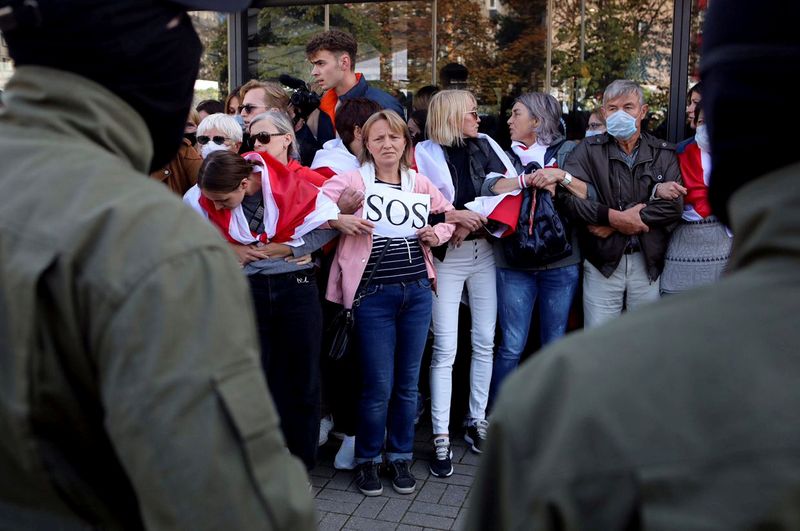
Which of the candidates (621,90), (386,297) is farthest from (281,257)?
(621,90)

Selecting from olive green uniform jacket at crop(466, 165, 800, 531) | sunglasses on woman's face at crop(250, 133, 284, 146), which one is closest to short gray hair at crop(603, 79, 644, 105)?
sunglasses on woman's face at crop(250, 133, 284, 146)

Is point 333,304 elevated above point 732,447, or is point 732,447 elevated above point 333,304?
point 732,447

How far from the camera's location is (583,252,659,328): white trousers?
17.0 ft

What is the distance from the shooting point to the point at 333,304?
4.86 m

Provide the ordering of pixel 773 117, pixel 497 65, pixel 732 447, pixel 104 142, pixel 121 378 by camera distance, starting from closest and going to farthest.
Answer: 1. pixel 732 447
2. pixel 773 117
3. pixel 121 378
4. pixel 104 142
5. pixel 497 65

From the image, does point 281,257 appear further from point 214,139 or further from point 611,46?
point 611,46

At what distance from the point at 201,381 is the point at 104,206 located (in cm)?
28

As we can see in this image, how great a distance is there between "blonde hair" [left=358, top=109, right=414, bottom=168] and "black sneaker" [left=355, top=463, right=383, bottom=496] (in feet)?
5.45

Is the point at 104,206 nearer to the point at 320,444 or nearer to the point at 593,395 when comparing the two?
the point at 593,395

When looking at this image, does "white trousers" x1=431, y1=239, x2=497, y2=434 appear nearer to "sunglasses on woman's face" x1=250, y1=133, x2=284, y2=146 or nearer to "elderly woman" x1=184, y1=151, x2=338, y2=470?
"elderly woman" x1=184, y1=151, x2=338, y2=470

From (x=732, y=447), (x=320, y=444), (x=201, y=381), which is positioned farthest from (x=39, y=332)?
(x=320, y=444)

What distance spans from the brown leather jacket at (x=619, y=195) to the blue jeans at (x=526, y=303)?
0.80ft

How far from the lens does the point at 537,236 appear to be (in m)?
4.98

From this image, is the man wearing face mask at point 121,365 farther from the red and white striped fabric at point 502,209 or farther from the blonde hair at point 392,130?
the red and white striped fabric at point 502,209
